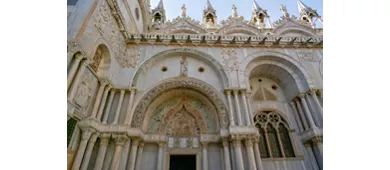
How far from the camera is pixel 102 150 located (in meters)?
6.69

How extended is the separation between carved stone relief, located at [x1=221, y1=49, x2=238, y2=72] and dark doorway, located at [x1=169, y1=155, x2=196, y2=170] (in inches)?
198

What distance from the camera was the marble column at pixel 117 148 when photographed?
657 cm

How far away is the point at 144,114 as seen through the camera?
27.0ft

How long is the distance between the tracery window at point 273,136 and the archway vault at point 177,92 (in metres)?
2.71

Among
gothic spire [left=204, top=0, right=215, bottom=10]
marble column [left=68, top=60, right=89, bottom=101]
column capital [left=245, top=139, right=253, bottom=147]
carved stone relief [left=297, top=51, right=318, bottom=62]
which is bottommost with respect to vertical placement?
column capital [left=245, top=139, right=253, bottom=147]

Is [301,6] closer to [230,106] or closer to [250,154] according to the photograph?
[230,106]

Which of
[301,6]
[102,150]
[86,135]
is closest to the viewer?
[86,135]

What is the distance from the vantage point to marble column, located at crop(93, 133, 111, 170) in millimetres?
6365

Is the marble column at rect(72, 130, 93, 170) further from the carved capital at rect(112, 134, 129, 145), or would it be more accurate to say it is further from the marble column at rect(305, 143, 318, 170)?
the marble column at rect(305, 143, 318, 170)

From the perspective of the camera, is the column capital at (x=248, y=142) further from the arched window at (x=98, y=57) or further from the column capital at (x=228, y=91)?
the arched window at (x=98, y=57)

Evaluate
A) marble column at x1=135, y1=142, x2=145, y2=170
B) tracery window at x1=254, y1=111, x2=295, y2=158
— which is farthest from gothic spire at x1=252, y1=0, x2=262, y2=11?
marble column at x1=135, y1=142, x2=145, y2=170

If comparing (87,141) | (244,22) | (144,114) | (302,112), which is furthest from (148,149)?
(244,22)

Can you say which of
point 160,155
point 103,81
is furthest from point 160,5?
point 160,155

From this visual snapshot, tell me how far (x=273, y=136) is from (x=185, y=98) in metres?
5.30
